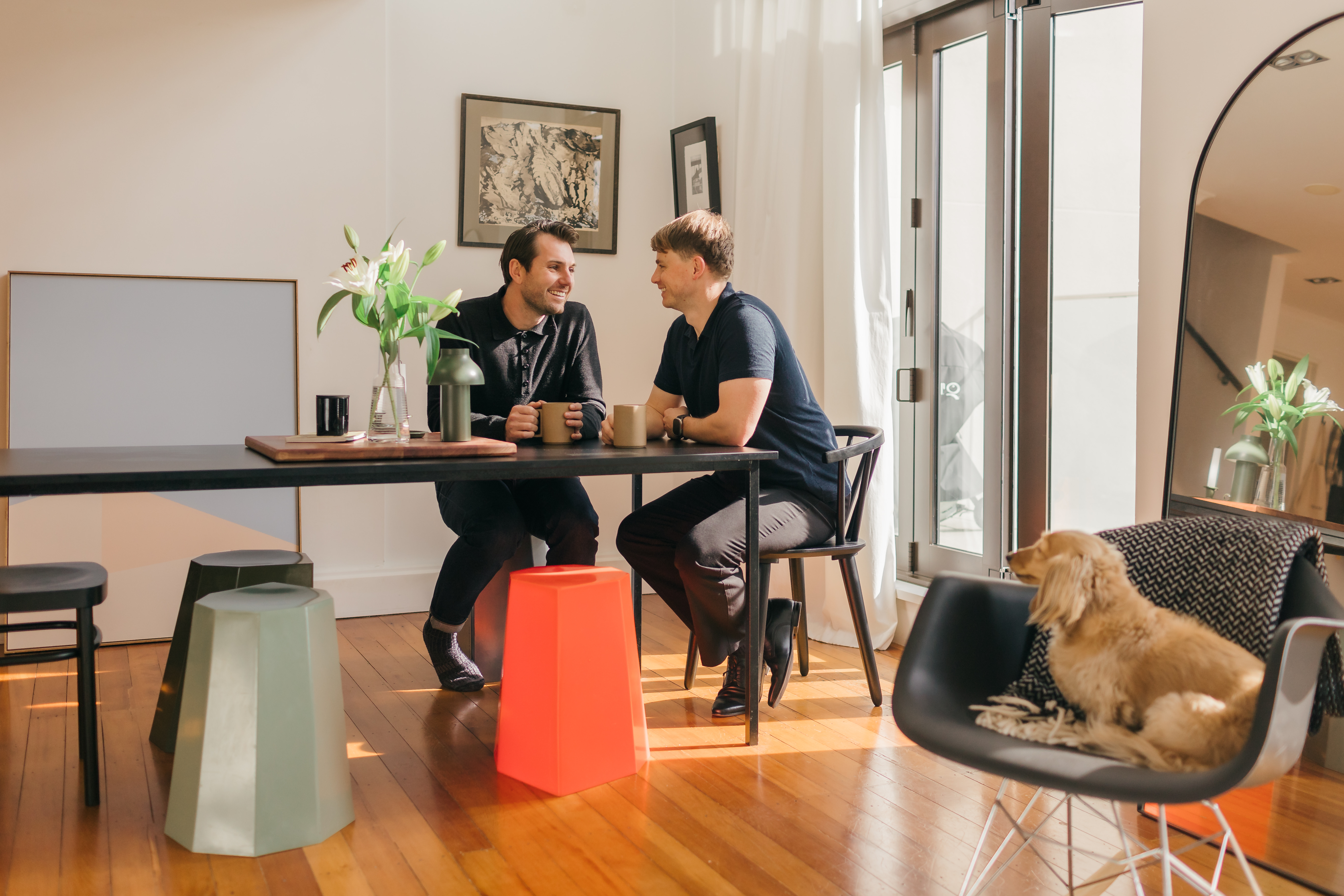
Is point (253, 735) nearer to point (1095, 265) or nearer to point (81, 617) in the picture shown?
point (81, 617)

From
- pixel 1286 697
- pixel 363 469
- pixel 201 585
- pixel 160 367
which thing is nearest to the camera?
pixel 1286 697

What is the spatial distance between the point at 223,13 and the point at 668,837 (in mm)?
3130

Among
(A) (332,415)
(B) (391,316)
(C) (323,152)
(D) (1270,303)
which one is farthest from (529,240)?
(D) (1270,303)

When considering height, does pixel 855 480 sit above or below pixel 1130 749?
above

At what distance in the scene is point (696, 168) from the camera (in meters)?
4.03

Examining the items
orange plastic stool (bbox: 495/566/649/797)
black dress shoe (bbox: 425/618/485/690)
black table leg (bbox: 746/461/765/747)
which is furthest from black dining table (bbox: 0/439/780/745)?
black dress shoe (bbox: 425/618/485/690)

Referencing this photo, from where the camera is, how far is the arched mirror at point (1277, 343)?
1730mm

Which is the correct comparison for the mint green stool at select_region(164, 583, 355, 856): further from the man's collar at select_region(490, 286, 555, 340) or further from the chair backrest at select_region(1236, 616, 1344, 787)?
the chair backrest at select_region(1236, 616, 1344, 787)

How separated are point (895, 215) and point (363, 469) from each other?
2.06 metres

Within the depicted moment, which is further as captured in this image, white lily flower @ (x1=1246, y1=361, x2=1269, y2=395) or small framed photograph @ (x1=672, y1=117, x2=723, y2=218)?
small framed photograph @ (x1=672, y1=117, x2=723, y2=218)

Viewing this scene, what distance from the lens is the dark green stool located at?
7.34 ft

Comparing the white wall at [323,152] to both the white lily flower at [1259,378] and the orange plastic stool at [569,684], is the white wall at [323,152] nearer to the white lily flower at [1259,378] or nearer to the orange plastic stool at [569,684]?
the orange plastic stool at [569,684]

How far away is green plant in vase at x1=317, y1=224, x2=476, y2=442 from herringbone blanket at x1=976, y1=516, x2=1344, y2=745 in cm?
132

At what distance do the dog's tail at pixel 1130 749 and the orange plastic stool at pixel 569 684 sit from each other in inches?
39.0
